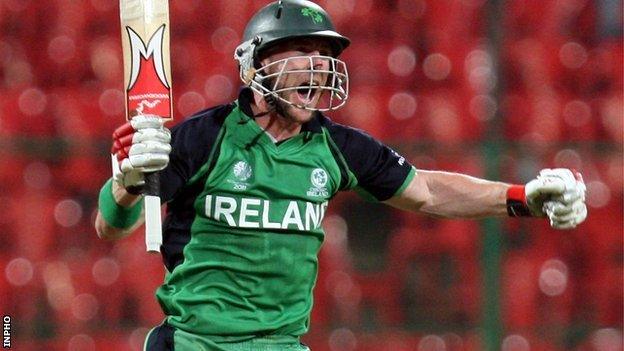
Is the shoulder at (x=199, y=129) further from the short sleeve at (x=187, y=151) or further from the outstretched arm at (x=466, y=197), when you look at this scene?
the outstretched arm at (x=466, y=197)

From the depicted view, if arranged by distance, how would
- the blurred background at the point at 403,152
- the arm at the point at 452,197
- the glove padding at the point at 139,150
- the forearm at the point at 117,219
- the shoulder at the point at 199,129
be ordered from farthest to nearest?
the blurred background at the point at 403,152 < the arm at the point at 452,197 < the shoulder at the point at 199,129 < the forearm at the point at 117,219 < the glove padding at the point at 139,150

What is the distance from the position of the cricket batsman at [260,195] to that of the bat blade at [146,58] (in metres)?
0.12

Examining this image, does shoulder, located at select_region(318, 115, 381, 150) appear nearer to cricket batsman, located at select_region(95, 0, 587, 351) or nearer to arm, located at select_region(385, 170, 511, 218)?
cricket batsman, located at select_region(95, 0, 587, 351)

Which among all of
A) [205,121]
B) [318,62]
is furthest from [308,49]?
[205,121]

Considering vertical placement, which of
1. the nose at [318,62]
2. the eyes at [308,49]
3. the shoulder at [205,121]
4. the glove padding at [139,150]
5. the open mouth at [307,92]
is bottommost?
the glove padding at [139,150]

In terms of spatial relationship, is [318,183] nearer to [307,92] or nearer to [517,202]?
[307,92]

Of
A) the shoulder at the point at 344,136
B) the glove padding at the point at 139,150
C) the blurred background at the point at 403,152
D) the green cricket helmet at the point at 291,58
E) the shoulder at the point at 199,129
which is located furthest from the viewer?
the blurred background at the point at 403,152

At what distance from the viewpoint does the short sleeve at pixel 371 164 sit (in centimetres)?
382

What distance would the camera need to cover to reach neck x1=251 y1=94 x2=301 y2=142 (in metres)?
3.75

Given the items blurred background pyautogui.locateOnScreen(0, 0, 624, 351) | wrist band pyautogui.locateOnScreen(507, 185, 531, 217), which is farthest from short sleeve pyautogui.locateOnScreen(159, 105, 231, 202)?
blurred background pyautogui.locateOnScreen(0, 0, 624, 351)

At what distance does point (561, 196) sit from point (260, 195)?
0.84m

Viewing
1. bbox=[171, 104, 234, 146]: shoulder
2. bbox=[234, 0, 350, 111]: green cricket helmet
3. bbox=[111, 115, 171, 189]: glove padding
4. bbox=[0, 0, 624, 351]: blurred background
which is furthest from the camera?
bbox=[0, 0, 624, 351]: blurred background

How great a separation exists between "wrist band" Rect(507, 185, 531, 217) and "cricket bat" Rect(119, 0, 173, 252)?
107 cm

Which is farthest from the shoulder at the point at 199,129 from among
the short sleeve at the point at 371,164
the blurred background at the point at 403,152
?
the blurred background at the point at 403,152
